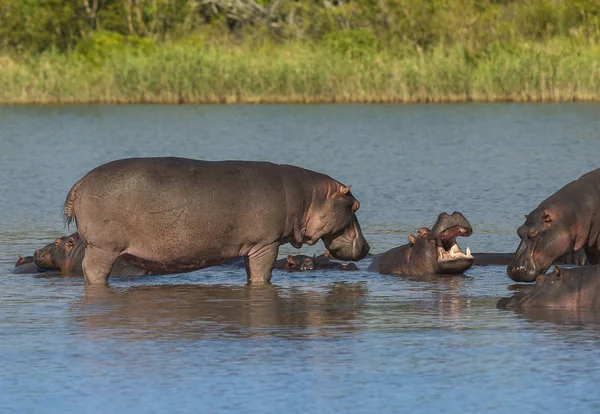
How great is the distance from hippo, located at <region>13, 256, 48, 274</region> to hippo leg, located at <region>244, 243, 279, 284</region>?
6.00 ft

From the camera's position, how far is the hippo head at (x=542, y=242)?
929 centimetres

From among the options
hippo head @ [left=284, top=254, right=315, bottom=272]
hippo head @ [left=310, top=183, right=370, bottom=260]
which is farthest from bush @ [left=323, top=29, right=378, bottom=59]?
hippo head @ [left=310, top=183, right=370, bottom=260]

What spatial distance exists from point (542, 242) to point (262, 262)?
69.8 inches

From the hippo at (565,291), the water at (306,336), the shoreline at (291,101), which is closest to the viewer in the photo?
the water at (306,336)

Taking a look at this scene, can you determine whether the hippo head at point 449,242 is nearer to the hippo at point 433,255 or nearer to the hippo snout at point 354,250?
the hippo at point 433,255

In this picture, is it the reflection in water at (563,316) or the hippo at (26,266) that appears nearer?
the reflection in water at (563,316)

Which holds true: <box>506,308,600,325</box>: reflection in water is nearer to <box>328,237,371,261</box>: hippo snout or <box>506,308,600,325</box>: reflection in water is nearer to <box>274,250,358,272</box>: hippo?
<box>328,237,371,261</box>: hippo snout

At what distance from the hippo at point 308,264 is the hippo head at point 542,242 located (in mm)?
1774

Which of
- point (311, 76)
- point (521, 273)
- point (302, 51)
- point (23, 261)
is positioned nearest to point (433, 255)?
point (521, 273)

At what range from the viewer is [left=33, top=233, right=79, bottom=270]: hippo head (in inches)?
421

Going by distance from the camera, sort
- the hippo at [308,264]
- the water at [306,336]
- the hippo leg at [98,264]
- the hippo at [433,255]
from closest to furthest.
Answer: the water at [306,336] < the hippo leg at [98,264] < the hippo at [433,255] < the hippo at [308,264]

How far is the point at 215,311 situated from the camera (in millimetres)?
8547

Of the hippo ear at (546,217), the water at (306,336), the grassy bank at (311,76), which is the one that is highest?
the grassy bank at (311,76)

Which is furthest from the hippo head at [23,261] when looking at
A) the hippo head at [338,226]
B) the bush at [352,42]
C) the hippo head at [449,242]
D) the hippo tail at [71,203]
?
the bush at [352,42]
